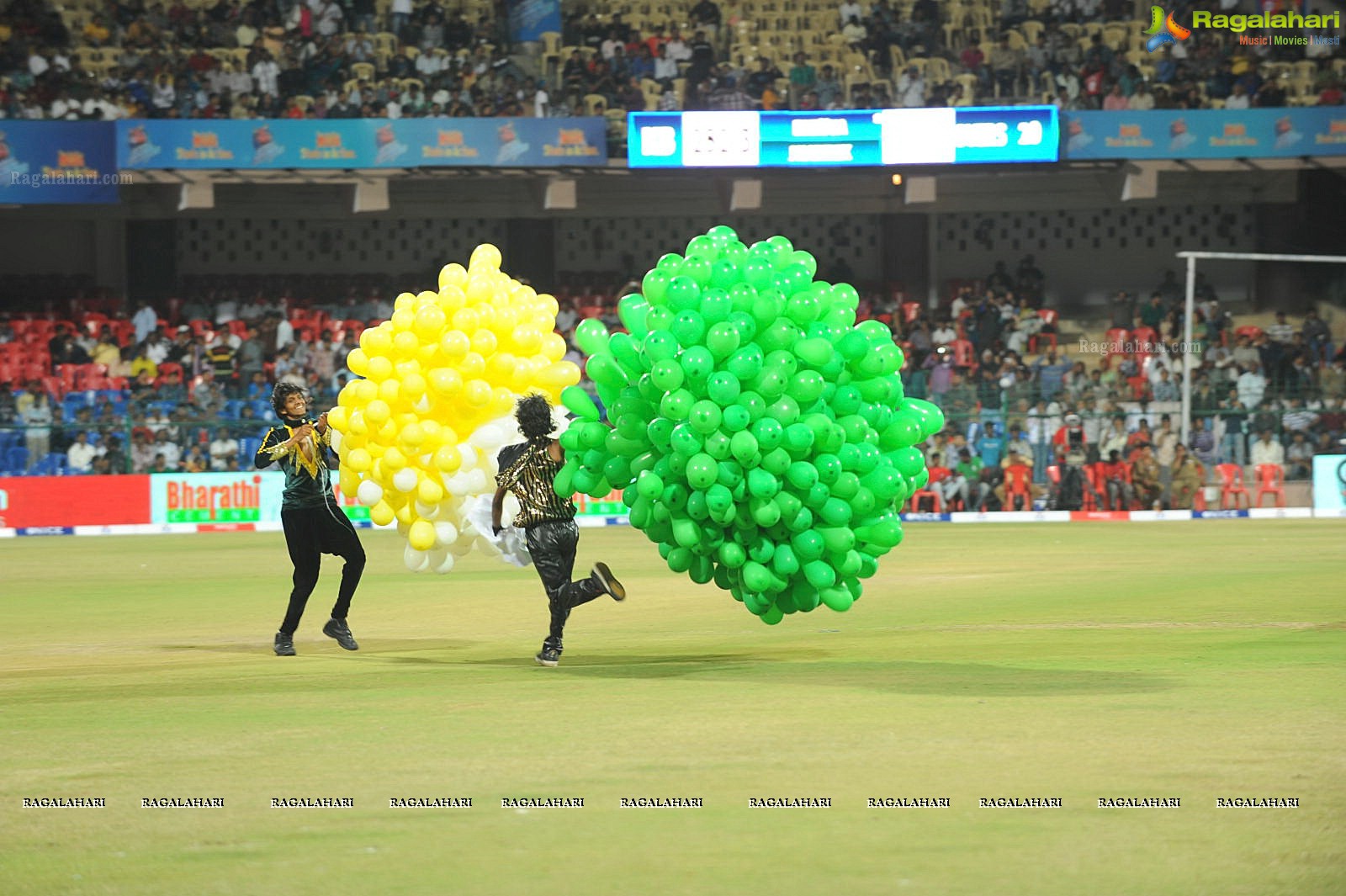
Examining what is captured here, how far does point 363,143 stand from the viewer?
110 ft

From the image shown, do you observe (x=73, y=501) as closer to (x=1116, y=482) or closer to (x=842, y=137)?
(x=842, y=137)

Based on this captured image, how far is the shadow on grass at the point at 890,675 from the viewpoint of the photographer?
9734mm

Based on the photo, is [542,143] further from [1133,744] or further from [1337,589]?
[1133,744]

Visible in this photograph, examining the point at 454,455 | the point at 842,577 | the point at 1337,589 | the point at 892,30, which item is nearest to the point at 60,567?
the point at 454,455

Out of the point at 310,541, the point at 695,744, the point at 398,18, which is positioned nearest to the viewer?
the point at 695,744

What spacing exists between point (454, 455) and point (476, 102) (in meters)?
23.0

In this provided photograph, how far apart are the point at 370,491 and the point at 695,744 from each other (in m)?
5.93

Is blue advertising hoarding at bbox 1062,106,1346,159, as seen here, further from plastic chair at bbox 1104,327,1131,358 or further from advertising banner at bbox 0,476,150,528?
advertising banner at bbox 0,476,150,528

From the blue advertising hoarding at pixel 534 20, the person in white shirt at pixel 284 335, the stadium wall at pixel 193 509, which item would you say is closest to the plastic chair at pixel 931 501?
the stadium wall at pixel 193 509

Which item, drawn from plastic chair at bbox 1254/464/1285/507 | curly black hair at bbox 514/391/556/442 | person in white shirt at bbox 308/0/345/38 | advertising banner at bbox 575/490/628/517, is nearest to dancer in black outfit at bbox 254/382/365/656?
curly black hair at bbox 514/391/556/442

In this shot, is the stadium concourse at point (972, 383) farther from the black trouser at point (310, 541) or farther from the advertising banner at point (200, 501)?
the black trouser at point (310, 541)

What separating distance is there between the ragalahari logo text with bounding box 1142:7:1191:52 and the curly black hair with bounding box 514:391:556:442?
89.6ft

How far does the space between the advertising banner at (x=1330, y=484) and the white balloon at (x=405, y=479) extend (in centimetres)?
1990

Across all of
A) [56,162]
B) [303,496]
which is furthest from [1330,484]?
[56,162]
